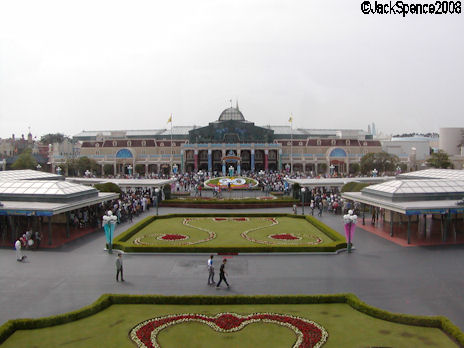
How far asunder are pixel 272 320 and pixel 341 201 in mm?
23264

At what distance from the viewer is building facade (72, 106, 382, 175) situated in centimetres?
7894

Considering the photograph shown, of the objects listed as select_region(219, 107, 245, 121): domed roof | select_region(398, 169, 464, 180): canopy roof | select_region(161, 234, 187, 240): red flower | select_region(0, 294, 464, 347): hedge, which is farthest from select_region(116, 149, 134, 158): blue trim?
select_region(0, 294, 464, 347): hedge

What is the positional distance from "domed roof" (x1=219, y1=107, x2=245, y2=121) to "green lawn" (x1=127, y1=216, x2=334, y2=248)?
189 ft

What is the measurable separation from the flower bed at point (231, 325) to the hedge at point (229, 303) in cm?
93

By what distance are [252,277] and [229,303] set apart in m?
2.87

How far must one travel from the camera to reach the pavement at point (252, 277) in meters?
13.5

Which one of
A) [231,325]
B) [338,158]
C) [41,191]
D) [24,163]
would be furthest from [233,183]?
[231,325]

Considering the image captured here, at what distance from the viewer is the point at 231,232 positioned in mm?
24859

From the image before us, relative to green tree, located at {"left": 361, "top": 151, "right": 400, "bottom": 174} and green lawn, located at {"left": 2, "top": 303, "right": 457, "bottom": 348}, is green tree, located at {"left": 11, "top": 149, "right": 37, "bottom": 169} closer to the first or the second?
green tree, located at {"left": 361, "top": 151, "right": 400, "bottom": 174}

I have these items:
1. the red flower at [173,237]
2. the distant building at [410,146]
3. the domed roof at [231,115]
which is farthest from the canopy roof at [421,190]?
the distant building at [410,146]

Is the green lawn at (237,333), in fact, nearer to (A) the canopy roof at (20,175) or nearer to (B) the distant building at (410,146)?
(A) the canopy roof at (20,175)

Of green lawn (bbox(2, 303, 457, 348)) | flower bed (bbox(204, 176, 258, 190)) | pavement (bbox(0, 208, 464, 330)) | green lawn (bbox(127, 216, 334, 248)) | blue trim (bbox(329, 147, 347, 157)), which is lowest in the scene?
green lawn (bbox(2, 303, 457, 348))

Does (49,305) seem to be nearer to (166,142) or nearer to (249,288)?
(249,288)

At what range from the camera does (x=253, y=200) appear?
37.1 meters
